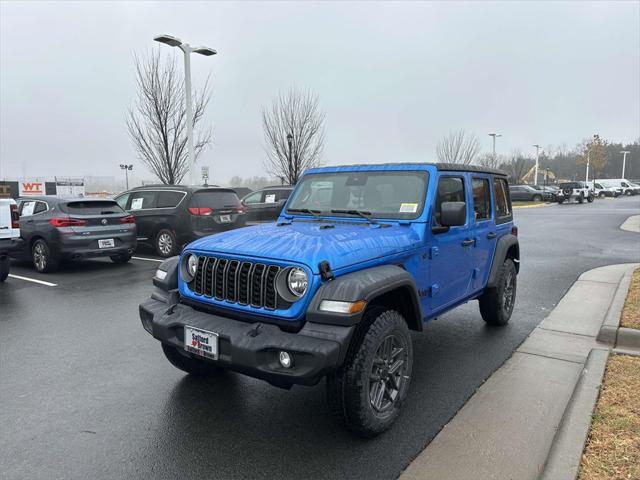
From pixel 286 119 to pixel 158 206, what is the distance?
17.7 m

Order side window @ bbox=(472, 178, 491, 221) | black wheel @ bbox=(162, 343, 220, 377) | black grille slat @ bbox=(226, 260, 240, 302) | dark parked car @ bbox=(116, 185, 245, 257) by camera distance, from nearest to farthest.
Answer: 1. black grille slat @ bbox=(226, 260, 240, 302)
2. black wheel @ bbox=(162, 343, 220, 377)
3. side window @ bbox=(472, 178, 491, 221)
4. dark parked car @ bbox=(116, 185, 245, 257)

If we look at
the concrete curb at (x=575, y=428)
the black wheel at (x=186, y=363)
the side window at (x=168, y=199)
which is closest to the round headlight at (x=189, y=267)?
the black wheel at (x=186, y=363)

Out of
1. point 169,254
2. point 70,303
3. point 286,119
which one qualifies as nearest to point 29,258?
point 169,254

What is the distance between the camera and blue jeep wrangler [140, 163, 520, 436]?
283cm

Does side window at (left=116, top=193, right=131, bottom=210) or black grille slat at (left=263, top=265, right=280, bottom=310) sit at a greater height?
side window at (left=116, top=193, right=131, bottom=210)

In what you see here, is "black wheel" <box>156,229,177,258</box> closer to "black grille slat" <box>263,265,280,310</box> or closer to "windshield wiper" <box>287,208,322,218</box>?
"windshield wiper" <box>287,208,322,218</box>

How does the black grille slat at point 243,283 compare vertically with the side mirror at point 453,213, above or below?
below

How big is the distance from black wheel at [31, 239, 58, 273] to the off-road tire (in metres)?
2.33

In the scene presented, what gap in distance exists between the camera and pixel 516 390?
3863 millimetres

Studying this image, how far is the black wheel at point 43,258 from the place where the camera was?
8883 millimetres

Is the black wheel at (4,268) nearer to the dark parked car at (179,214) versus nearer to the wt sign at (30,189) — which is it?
the dark parked car at (179,214)

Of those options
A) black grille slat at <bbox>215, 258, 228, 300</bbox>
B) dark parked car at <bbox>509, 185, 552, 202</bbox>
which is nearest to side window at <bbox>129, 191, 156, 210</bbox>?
black grille slat at <bbox>215, 258, 228, 300</bbox>

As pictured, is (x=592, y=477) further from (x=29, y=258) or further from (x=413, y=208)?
(x=29, y=258)

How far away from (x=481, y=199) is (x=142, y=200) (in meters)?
8.84
